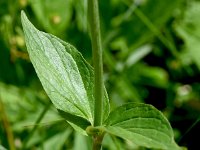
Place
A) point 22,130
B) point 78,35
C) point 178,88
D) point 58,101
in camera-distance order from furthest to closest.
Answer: point 178,88 → point 78,35 → point 22,130 → point 58,101

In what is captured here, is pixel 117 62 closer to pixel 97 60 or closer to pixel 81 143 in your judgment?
pixel 81 143

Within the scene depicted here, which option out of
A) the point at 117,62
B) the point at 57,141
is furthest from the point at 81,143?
the point at 117,62

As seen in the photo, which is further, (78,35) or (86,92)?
(78,35)

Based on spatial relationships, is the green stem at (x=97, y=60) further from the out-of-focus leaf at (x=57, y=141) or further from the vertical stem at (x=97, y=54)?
the out-of-focus leaf at (x=57, y=141)

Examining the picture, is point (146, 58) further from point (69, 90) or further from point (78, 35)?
point (69, 90)

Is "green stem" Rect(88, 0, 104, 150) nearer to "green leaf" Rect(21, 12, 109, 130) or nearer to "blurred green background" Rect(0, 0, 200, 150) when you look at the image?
"green leaf" Rect(21, 12, 109, 130)

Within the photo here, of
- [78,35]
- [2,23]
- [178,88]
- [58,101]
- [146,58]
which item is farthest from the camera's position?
[146,58]

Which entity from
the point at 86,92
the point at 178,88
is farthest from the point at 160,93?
the point at 86,92
